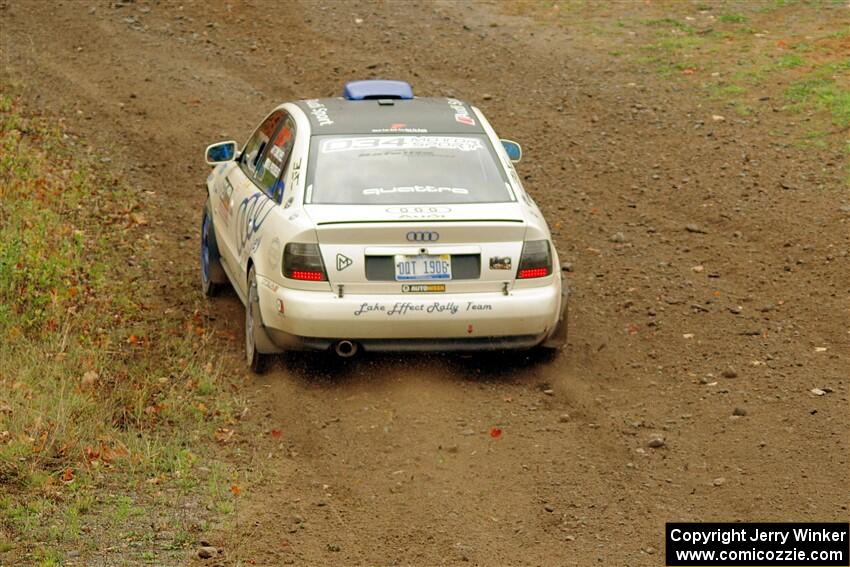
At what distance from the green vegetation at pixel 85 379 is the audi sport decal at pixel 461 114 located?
92.1 inches

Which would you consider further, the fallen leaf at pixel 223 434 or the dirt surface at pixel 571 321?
the fallen leaf at pixel 223 434

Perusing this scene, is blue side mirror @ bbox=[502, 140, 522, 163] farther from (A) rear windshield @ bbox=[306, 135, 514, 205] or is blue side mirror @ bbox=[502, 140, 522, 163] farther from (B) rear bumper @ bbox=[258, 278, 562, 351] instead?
(B) rear bumper @ bbox=[258, 278, 562, 351]

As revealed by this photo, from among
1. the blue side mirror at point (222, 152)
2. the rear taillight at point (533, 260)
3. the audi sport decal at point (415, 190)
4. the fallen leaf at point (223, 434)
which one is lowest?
the fallen leaf at point (223, 434)

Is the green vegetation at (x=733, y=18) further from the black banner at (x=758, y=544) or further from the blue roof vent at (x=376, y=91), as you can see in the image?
the black banner at (x=758, y=544)

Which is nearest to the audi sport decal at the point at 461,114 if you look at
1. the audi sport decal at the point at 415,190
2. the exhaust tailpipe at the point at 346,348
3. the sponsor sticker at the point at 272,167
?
the audi sport decal at the point at 415,190

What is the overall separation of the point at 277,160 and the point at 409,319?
5.94ft

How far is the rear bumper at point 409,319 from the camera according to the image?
859cm

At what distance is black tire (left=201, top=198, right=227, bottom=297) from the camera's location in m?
10.9

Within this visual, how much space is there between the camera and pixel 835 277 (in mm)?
11102

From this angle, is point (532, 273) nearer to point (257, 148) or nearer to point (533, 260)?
point (533, 260)

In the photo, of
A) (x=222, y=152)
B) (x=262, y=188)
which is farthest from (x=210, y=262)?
(x=262, y=188)

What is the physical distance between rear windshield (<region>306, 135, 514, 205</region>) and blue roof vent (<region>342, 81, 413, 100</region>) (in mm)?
922

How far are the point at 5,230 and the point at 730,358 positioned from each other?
6.05 meters

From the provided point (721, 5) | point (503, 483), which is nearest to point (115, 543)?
point (503, 483)
